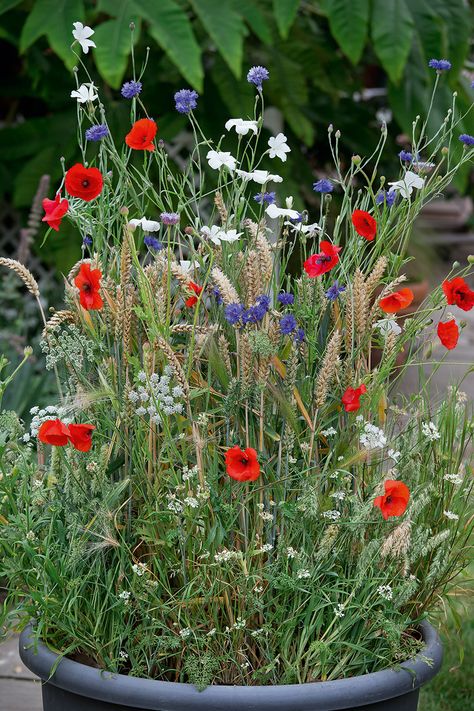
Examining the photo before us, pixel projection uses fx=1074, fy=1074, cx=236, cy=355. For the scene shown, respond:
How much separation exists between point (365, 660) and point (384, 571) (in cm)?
15

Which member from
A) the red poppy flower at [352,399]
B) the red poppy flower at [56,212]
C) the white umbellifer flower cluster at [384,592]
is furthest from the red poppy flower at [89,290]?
the white umbellifer flower cluster at [384,592]

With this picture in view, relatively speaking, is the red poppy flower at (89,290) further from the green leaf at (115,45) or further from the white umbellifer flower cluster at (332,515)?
the green leaf at (115,45)

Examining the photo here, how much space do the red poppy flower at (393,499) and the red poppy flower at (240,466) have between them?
8.4 inches

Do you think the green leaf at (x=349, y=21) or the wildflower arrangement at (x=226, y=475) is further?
the green leaf at (x=349, y=21)

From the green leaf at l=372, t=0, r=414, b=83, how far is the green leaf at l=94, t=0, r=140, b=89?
87 centimetres

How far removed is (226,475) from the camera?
187cm

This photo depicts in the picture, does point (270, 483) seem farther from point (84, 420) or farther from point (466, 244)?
point (466, 244)

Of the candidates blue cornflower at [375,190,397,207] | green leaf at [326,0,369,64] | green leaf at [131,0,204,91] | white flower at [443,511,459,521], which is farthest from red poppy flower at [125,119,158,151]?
green leaf at [326,0,369,64]

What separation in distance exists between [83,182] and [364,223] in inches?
18.4

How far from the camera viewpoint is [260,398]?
1806 mm

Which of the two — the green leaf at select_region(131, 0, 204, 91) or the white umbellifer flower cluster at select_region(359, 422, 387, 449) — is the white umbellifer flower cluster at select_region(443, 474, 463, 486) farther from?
the green leaf at select_region(131, 0, 204, 91)

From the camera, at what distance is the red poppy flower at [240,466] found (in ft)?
5.35

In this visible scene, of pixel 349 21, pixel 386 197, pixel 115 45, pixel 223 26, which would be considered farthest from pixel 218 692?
pixel 349 21

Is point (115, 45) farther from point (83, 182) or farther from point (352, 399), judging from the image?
point (352, 399)
